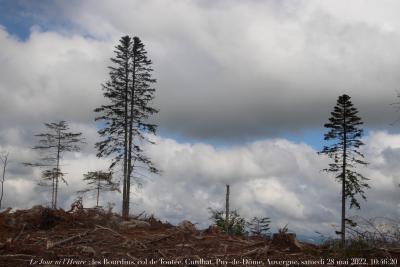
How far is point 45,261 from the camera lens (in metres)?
6.09

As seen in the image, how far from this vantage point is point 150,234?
8203 mm

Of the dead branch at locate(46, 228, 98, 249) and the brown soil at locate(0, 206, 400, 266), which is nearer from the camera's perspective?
the brown soil at locate(0, 206, 400, 266)

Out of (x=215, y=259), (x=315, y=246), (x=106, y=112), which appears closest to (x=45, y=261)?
(x=215, y=259)

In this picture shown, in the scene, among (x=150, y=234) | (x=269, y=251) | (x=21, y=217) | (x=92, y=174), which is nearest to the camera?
(x=269, y=251)

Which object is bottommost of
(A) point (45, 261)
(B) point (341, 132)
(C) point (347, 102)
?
(A) point (45, 261)

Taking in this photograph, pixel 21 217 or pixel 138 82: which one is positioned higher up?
pixel 138 82

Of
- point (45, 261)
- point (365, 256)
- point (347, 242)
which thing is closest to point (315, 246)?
point (347, 242)

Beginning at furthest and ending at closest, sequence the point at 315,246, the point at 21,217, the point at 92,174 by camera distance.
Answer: the point at 92,174, the point at 21,217, the point at 315,246

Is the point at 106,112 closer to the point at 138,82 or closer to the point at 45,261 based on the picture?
the point at 138,82

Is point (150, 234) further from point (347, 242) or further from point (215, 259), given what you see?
point (347, 242)

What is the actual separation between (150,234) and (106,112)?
922 inches

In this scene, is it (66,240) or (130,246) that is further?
(66,240)

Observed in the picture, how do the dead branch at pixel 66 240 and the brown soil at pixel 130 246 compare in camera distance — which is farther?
the dead branch at pixel 66 240

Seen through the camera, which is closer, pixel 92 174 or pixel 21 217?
pixel 21 217
